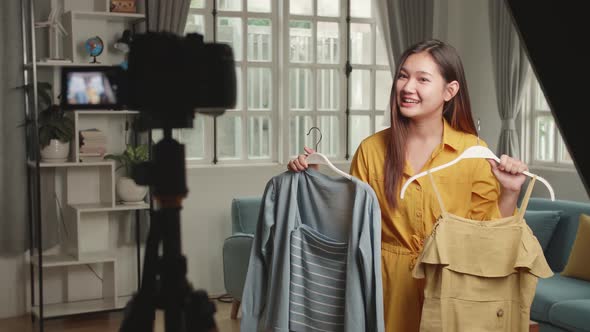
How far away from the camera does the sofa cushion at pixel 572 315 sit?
12.1ft

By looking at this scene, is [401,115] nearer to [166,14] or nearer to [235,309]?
[235,309]

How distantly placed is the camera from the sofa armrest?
4.01m

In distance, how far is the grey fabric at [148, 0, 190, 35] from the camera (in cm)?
518

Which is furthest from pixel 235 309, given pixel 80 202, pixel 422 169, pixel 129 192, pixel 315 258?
pixel 422 169

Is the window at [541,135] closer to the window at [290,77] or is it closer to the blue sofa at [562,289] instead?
the blue sofa at [562,289]

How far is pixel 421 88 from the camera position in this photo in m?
2.29

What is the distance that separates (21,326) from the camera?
4.87 metres

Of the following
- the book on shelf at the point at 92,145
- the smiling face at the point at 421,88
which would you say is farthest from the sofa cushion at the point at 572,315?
the book on shelf at the point at 92,145

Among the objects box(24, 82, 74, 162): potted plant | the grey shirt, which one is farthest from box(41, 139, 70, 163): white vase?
the grey shirt

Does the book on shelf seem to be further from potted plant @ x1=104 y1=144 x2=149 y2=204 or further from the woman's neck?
the woman's neck

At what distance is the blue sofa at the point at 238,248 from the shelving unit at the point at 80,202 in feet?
2.00

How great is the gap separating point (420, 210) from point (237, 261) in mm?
2550

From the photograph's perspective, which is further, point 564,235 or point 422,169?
point 564,235

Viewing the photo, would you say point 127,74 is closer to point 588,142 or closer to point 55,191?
point 588,142
